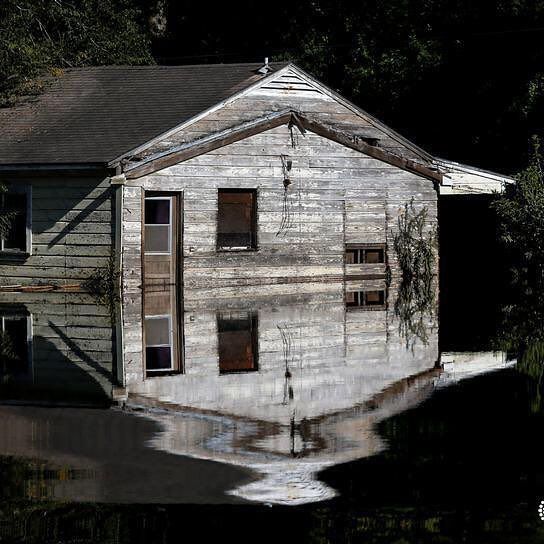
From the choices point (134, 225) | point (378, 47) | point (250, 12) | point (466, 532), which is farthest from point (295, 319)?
point (250, 12)

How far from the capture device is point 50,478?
29.5ft

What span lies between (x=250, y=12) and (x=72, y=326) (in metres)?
30.8

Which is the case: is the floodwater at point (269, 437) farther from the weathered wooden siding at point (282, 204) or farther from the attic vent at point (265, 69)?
the attic vent at point (265, 69)

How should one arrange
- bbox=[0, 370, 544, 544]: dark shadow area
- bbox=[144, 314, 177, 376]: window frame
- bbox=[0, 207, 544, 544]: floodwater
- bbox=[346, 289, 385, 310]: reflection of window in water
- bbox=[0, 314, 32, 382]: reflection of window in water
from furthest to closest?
bbox=[346, 289, 385, 310]: reflection of window in water
bbox=[144, 314, 177, 376]: window frame
bbox=[0, 314, 32, 382]: reflection of window in water
bbox=[0, 207, 544, 544]: floodwater
bbox=[0, 370, 544, 544]: dark shadow area

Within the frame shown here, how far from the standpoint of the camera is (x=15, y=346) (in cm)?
1761

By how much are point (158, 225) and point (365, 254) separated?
557 centimetres

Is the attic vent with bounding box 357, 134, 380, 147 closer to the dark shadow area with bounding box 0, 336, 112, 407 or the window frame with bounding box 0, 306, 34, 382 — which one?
the window frame with bounding box 0, 306, 34, 382

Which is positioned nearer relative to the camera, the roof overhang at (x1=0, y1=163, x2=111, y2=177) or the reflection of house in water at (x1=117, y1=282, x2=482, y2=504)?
the reflection of house in water at (x1=117, y1=282, x2=482, y2=504)

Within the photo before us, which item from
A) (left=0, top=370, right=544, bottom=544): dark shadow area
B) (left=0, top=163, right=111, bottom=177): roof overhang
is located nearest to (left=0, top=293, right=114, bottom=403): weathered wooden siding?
(left=0, top=163, right=111, bottom=177): roof overhang

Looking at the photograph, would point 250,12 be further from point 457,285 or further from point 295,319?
point 295,319

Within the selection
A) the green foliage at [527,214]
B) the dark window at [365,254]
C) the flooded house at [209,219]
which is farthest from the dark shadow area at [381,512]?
the green foliage at [527,214]

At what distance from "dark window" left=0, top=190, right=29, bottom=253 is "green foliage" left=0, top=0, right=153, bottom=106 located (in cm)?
342

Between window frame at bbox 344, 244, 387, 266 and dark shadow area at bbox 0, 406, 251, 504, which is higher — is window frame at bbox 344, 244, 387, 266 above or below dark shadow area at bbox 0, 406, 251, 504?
above

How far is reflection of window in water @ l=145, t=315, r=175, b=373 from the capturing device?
1609cm
